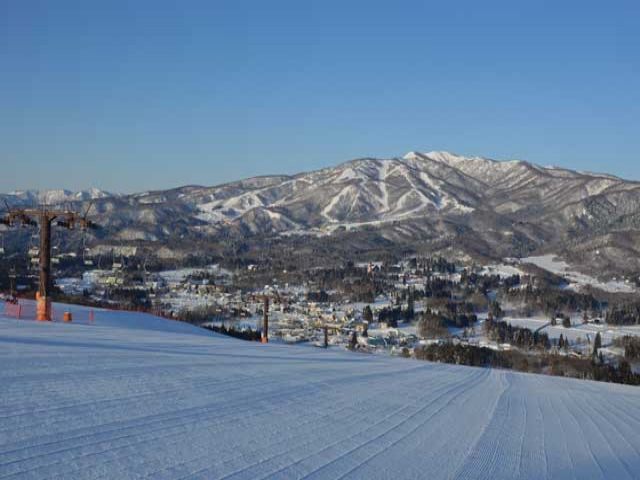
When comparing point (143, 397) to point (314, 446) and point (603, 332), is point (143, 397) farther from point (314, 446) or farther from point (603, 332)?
point (603, 332)

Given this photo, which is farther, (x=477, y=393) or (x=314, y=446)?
(x=477, y=393)

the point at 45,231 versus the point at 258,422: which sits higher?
the point at 45,231

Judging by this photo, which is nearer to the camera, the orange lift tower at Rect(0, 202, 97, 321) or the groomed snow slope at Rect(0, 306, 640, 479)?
the groomed snow slope at Rect(0, 306, 640, 479)

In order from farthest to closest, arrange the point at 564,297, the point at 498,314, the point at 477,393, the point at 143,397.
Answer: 1. the point at 564,297
2. the point at 498,314
3. the point at 477,393
4. the point at 143,397

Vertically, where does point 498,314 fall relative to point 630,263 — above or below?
below

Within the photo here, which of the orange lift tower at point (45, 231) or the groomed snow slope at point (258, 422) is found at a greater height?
the orange lift tower at point (45, 231)

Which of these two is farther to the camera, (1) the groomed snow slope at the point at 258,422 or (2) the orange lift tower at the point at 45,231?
(2) the orange lift tower at the point at 45,231

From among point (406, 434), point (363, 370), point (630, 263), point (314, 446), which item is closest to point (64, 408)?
point (314, 446)

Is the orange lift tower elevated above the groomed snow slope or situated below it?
above
